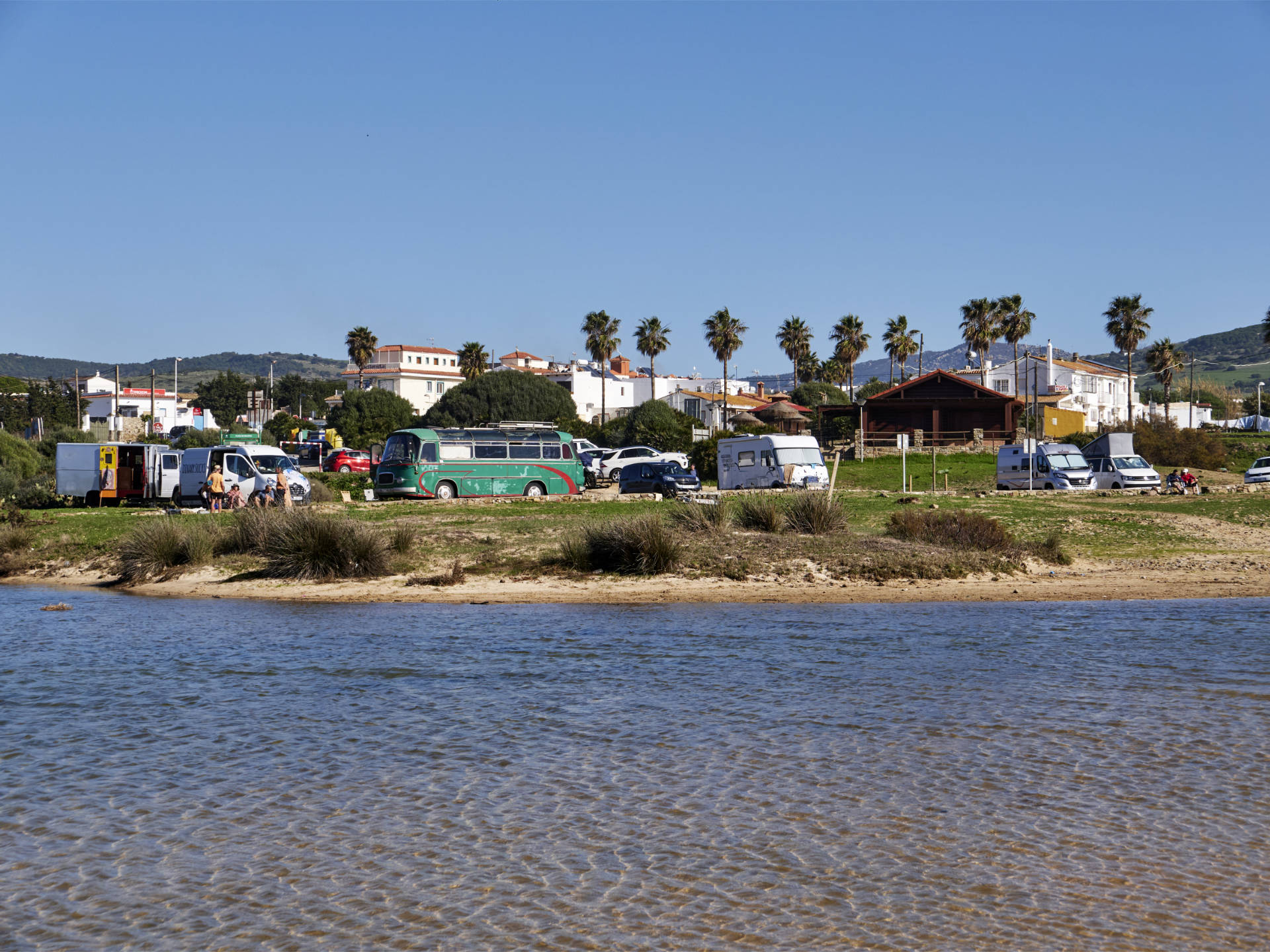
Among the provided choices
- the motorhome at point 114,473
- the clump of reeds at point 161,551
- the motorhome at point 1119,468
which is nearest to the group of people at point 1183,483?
the motorhome at point 1119,468

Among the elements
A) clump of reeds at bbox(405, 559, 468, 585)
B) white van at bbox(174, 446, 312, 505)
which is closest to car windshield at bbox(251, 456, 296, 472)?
white van at bbox(174, 446, 312, 505)

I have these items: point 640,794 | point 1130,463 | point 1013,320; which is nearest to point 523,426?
point 1130,463

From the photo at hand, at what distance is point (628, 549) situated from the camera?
22.6m

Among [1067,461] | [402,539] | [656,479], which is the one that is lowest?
[402,539]

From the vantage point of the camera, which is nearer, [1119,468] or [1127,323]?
[1119,468]

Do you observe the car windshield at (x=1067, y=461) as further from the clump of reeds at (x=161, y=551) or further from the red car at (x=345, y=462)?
the red car at (x=345, y=462)

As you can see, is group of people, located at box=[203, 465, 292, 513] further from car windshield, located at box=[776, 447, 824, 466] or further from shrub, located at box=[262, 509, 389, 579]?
car windshield, located at box=[776, 447, 824, 466]

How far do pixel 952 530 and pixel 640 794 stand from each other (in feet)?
57.1

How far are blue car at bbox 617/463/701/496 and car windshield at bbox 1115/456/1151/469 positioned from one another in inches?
632

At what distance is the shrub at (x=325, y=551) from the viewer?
899 inches

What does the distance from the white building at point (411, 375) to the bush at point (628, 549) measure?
119 m

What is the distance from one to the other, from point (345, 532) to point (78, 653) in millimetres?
8356

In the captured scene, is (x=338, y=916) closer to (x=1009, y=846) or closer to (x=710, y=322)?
(x=1009, y=846)

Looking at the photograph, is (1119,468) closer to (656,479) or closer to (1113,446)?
(1113,446)
